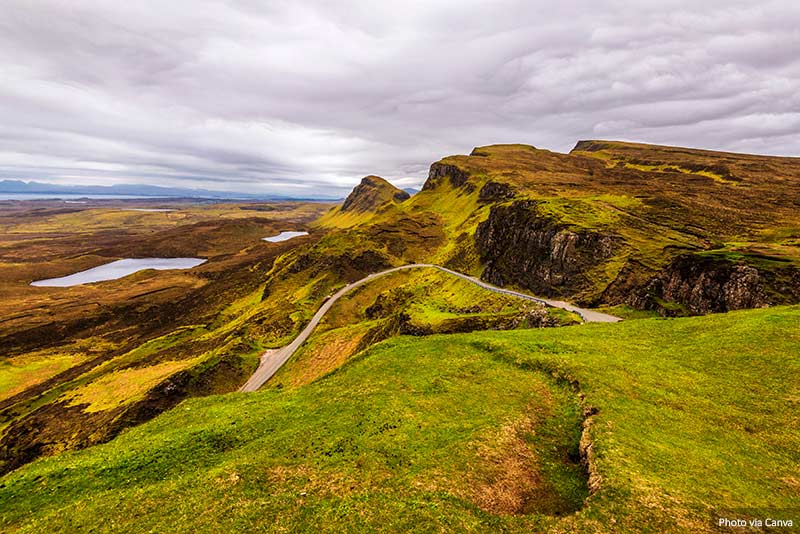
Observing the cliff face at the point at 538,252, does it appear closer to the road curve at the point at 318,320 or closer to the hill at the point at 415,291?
the hill at the point at 415,291

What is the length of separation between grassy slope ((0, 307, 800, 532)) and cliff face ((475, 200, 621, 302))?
36.8m

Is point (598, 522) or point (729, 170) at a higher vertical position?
point (729, 170)

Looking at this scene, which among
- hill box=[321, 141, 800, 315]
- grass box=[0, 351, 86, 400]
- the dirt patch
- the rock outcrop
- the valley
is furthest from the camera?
grass box=[0, 351, 86, 400]

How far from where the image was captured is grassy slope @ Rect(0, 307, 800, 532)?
51.0 feet

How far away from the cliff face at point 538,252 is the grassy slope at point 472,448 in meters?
36.8

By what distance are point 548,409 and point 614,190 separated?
108 meters

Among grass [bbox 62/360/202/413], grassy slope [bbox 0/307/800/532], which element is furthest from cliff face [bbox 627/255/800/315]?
grass [bbox 62/360/202/413]

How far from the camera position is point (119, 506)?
18312 millimetres

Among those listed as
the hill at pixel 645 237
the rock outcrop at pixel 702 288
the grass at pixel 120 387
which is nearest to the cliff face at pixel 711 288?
the rock outcrop at pixel 702 288

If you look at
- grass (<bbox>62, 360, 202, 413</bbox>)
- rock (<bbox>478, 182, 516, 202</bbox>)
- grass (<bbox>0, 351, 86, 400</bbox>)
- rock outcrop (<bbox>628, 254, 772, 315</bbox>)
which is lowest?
grass (<bbox>0, 351, 86, 400</bbox>)

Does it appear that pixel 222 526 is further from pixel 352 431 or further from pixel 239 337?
pixel 239 337

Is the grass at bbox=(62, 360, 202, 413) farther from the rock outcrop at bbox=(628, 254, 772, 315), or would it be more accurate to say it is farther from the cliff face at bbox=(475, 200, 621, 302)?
the rock outcrop at bbox=(628, 254, 772, 315)

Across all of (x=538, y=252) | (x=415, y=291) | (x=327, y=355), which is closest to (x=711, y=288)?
(x=538, y=252)

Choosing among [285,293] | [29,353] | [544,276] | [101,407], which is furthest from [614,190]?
[29,353]
